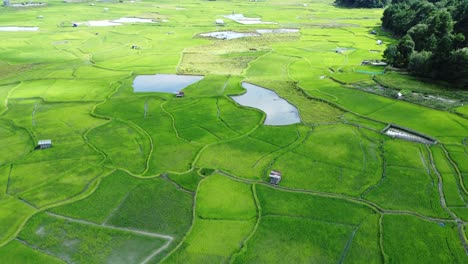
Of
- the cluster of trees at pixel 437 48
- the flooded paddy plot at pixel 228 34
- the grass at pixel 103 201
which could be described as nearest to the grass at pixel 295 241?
the grass at pixel 103 201

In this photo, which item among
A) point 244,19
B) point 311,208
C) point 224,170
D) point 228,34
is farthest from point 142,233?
point 244,19

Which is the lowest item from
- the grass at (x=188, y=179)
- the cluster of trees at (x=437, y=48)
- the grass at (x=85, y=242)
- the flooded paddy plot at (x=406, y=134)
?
the grass at (x=85, y=242)

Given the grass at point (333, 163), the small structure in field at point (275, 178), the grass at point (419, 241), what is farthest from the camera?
the grass at point (333, 163)

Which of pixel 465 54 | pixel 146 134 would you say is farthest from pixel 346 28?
pixel 146 134

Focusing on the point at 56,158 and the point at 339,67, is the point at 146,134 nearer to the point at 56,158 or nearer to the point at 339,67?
the point at 56,158

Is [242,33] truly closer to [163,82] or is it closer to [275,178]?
[163,82]

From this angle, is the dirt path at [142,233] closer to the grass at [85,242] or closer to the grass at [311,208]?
the grass at [85,242]
